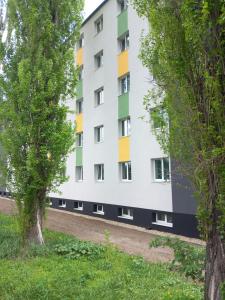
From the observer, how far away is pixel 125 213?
1744cm

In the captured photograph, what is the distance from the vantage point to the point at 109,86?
18828 mm

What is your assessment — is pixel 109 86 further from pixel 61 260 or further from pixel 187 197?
pixel 61 260

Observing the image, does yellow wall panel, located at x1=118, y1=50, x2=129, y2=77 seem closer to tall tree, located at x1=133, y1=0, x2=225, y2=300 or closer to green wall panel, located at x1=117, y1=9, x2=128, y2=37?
green wall panel, located at x1=117, y1=9, x2=128, y2=37

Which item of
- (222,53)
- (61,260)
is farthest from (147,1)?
(61,260)

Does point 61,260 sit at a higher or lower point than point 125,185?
lower

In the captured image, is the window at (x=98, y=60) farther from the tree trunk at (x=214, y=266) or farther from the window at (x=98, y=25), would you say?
the tree trunk at (x=214, y=266)

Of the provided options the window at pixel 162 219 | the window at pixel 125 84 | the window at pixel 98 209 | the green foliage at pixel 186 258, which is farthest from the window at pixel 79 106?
the green foliage at pixel 186 258

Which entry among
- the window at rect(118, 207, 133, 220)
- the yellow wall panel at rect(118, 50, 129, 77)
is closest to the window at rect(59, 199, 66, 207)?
the window at rect(118, 207, 133, 220)

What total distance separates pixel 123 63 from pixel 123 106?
7.59 feet

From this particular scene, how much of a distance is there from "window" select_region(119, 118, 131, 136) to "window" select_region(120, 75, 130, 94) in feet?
5.02

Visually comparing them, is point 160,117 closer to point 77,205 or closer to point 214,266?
point 214,266

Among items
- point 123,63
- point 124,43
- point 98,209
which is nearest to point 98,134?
point 98,209

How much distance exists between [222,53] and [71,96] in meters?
8.13

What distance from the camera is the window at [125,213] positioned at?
16.8 m
